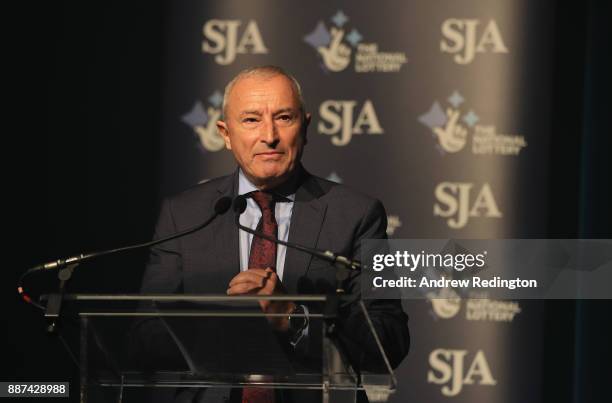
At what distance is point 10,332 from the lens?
4496 mm

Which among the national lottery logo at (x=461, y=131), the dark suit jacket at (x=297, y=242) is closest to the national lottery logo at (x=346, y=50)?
the national lottery logo at (x=461, y=131)

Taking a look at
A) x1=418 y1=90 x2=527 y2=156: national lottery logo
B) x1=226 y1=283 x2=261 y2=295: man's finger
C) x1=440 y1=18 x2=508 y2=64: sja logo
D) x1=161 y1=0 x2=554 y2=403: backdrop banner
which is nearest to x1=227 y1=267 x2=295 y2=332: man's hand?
x1=226 y1=283 x2=261 y2=295: man's finger

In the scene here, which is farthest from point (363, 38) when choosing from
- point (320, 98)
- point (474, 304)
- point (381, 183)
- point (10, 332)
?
point (10, 332)

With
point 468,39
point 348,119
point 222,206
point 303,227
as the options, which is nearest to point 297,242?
point 303,227

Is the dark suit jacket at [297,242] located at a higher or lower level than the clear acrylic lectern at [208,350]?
higher

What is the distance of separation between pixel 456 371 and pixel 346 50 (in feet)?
4.85

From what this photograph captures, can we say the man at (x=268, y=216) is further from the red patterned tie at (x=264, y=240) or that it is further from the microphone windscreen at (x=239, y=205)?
the microphone windscreen at (x=239, y=205)

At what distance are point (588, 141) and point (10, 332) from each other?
2664 mm

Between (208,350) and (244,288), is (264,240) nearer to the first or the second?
(244,288)

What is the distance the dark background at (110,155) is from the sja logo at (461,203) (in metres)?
0.27

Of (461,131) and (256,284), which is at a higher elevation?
(461,131)

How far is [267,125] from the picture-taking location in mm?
2967

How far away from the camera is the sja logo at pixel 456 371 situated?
4465mm

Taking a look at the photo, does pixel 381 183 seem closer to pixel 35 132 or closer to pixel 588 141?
pixel 588 141
